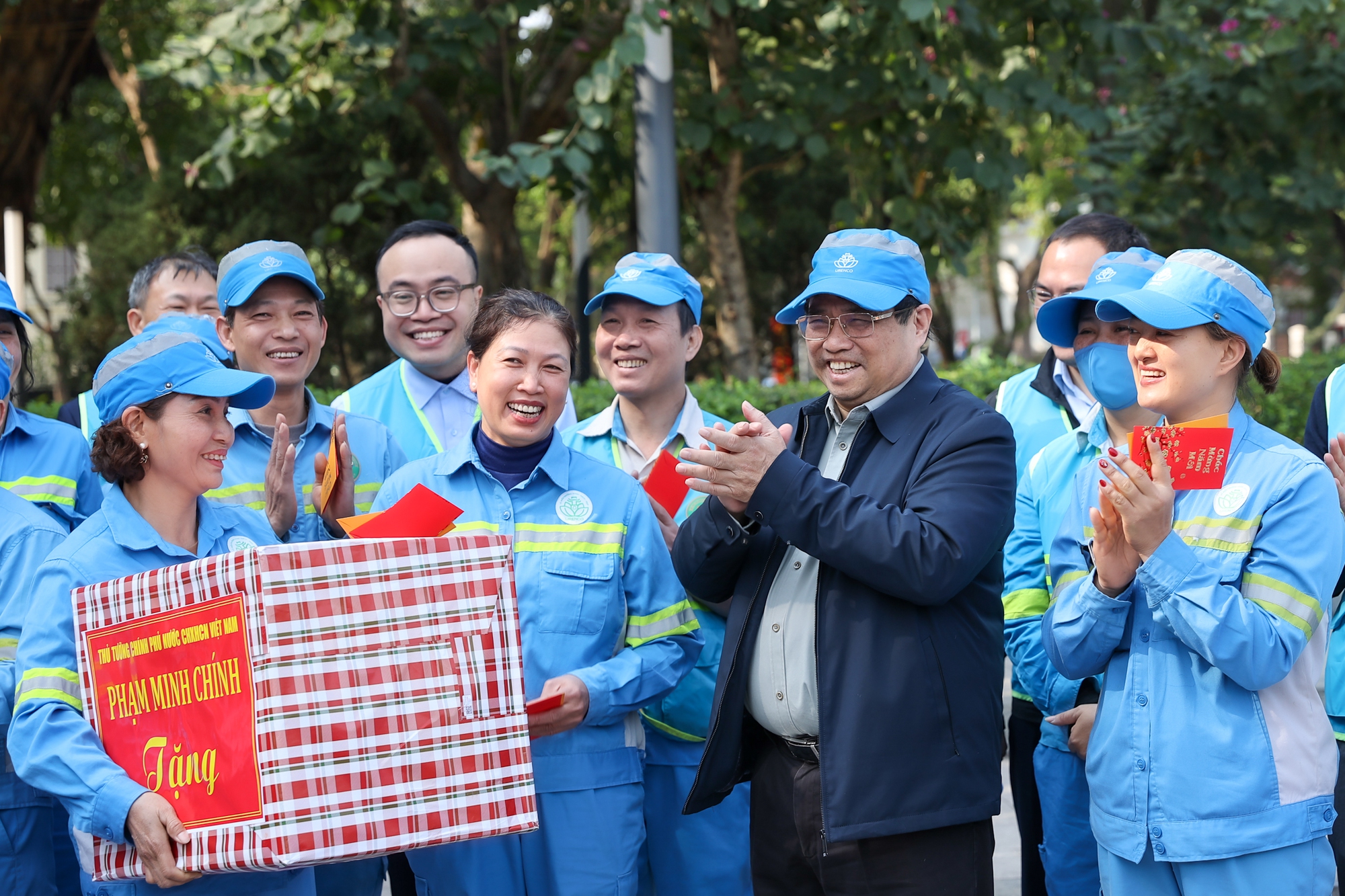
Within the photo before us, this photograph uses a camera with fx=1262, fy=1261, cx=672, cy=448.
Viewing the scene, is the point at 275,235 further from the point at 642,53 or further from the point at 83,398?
the point at 83,398

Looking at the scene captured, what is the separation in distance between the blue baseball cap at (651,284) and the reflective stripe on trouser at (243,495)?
1.06 metres

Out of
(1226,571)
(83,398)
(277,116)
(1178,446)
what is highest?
(277,116)

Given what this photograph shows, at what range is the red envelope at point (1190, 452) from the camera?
2.46 meters

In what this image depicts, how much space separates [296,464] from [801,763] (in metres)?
→ 1.74

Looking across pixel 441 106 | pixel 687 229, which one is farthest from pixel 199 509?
pixel 687 229

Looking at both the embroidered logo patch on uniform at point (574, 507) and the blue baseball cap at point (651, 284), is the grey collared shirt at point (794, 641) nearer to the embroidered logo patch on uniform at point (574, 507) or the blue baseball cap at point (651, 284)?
the embroidered logo patch on uniform at point (574, 507)

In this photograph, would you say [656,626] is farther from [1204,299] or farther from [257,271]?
[257,271]

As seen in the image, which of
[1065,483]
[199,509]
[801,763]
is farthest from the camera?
[1065,483]

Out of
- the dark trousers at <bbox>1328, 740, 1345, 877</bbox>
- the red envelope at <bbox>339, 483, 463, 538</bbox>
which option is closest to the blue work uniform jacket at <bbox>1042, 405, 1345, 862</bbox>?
the dark trousers at <bbox>1328, 740, 1345, 877</bbox>

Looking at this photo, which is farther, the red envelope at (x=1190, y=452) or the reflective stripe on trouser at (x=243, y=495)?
the reflective stripe on trouser at (x=243, y=495)

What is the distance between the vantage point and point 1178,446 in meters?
2.47

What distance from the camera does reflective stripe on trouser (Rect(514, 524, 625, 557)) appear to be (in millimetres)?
3127

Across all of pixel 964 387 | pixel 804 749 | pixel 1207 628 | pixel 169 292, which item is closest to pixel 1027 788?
pixel 804 749

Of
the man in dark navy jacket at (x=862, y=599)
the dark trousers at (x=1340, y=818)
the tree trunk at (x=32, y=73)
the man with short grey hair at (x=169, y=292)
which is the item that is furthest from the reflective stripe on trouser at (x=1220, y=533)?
the tree trunk at (x=32, y=73)
